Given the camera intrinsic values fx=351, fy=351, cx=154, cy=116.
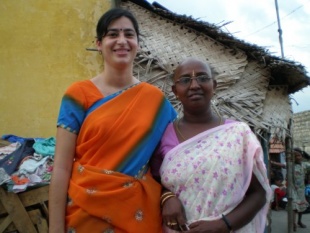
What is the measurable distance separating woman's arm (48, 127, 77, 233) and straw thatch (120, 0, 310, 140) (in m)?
2.87

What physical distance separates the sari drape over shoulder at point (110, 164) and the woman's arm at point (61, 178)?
3 cm

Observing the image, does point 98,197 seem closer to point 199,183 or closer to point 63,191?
point 63,191

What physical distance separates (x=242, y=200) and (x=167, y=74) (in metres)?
3.07

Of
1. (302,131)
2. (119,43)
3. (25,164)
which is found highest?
(119,43)

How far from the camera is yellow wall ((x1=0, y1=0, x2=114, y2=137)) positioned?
4.78 m

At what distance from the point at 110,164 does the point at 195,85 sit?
1.93 ft

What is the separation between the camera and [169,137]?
187 centimetres

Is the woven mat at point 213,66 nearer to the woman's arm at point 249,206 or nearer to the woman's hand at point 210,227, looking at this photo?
the woman's arm at point 249,206

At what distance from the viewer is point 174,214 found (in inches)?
66.0

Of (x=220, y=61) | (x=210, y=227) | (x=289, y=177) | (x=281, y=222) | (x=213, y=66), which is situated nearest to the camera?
(x=210, y=227)

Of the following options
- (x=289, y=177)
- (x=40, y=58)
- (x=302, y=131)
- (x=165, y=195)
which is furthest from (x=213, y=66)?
(x=302, y=131)

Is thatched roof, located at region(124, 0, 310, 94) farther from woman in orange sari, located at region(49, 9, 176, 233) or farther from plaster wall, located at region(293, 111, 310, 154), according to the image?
plaster wall, located at region(293, 111, 310, 154)

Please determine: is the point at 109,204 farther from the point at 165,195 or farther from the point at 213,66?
the point at 213,66

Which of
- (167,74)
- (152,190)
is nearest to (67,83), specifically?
(167,74)
